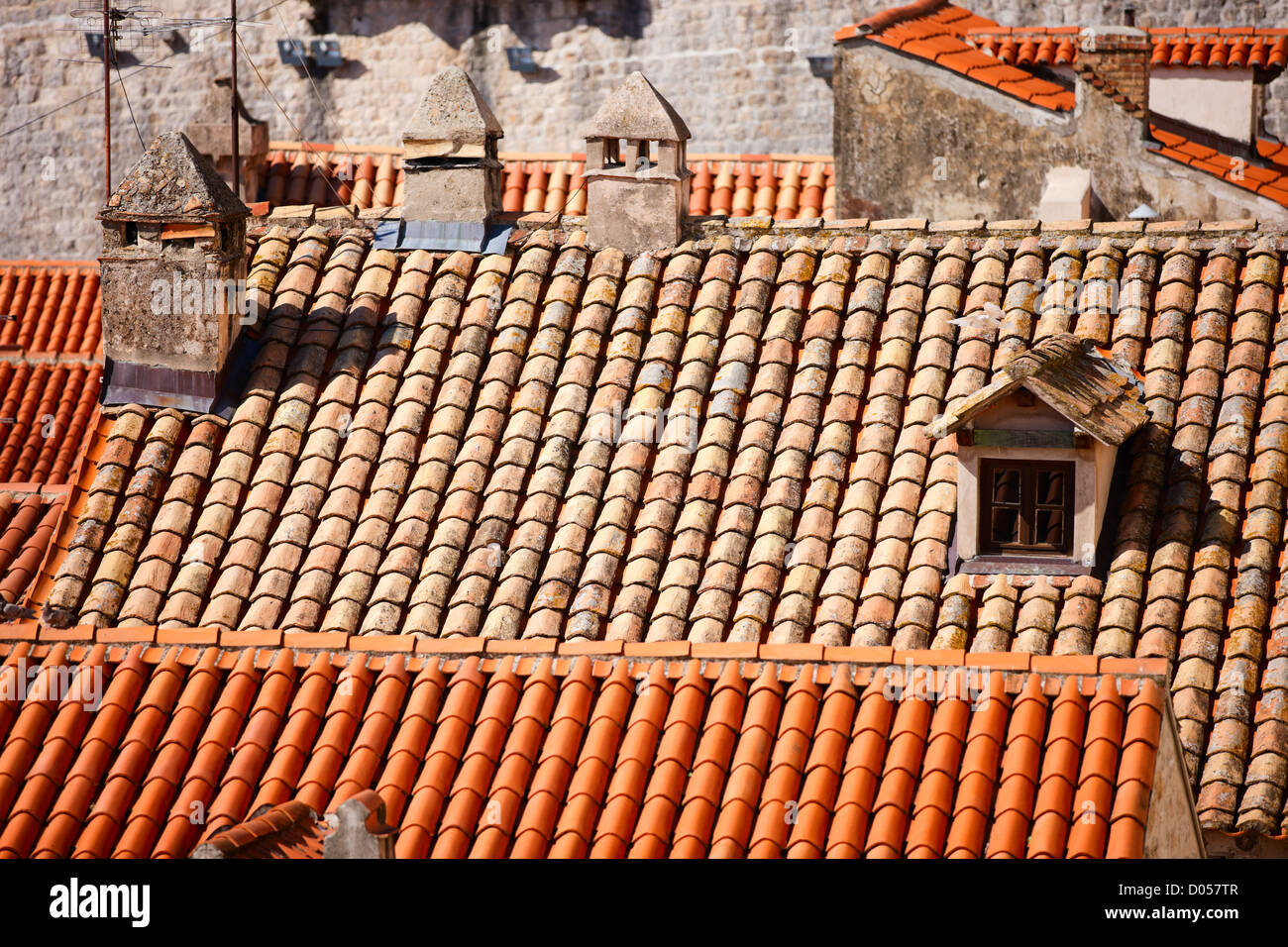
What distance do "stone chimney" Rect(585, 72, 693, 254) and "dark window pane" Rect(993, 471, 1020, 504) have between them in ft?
10.9

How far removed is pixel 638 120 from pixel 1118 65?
638cm

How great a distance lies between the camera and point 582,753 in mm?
10172

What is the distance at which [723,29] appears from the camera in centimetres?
2625

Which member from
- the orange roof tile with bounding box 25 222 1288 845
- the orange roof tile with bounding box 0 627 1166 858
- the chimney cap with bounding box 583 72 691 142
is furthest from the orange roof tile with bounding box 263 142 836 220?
the orange roof tile with bounding box 0 627 1166 858

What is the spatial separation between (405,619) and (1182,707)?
4593 millimetres

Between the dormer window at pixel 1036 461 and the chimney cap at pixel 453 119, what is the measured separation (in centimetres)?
467

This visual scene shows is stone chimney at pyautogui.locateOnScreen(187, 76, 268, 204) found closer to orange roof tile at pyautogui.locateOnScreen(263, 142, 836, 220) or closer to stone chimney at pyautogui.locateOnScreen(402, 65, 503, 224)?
orange roof tile at pyautogui.locateOnScreen(263, 142, 836, 220)

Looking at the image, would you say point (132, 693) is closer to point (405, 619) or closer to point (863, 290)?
point (405, 619)

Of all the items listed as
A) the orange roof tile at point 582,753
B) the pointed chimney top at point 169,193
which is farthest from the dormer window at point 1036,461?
the pointed chimney top at point 169,193

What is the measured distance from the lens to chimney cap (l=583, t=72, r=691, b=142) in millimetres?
13833

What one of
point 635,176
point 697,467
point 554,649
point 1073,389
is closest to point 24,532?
point 635,176

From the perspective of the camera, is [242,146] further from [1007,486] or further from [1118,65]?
[1007,486]

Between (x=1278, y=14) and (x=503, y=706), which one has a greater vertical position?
(x=1278, y=14)

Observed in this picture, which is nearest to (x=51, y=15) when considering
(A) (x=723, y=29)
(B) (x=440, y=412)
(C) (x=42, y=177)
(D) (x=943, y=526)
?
(C) (x=42, y=177)
